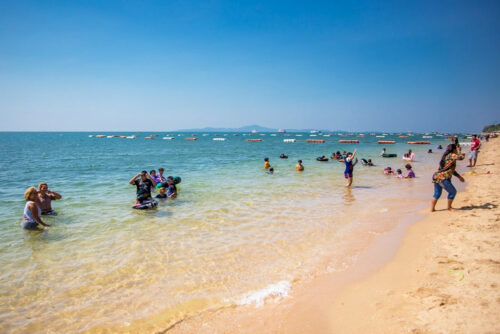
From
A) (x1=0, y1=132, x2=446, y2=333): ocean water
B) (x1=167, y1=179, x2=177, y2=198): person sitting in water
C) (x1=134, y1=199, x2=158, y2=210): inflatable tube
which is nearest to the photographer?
(x1=0, y1=132, x2=446, y2=333): ocean water

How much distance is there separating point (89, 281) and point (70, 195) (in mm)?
9561

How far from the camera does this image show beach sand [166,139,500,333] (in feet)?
11.2

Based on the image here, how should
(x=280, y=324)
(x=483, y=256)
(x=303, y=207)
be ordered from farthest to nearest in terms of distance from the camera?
A: (x=303, y=207) → (x=483, y=256) → (x=280, y=324)

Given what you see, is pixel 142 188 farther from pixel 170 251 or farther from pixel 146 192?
pixel 170 251

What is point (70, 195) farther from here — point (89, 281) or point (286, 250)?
point (286, 250)

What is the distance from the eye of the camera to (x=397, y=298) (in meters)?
4.12

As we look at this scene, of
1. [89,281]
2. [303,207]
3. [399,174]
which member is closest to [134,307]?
[89,281]

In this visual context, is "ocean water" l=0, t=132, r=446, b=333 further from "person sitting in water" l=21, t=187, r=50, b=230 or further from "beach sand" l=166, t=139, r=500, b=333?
"beach sand" l=166, t=139, r=500, b=333

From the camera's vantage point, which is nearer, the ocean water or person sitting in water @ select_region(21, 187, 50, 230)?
the ocean water

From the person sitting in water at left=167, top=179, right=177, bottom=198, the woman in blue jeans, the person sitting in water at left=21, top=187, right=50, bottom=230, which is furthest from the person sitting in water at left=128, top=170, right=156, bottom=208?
the woman in blue jeans

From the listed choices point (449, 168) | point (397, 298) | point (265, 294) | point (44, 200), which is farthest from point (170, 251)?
point (449, 168)

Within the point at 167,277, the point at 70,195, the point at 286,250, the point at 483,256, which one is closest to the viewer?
the point at 483,256

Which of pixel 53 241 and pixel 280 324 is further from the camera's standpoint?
pixel 53 241

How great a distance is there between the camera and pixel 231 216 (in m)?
9.27
